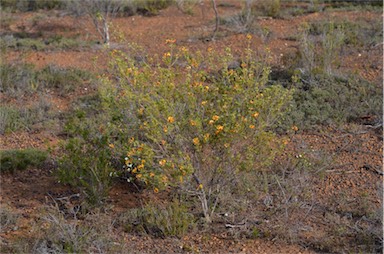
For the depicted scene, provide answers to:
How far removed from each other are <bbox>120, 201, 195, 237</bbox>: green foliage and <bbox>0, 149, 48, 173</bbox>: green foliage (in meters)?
1.54

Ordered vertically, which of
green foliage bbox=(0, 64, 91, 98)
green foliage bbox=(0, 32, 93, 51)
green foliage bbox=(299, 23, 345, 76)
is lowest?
green foliage bbox=(0, 64, 91, 98)

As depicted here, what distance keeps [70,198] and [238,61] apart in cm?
415

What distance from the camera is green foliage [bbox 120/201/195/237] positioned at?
508cm

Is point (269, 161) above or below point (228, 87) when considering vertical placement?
below

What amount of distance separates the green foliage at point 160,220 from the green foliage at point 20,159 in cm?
154

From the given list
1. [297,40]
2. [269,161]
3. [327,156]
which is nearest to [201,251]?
[269,161]

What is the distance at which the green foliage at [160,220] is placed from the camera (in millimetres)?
5078

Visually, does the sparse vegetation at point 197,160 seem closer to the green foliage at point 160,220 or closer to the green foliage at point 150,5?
the green foliage at point 160,220

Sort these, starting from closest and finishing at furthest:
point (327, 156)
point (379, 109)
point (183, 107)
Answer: point (183, 107)
point (327, 156)
point (379, 109)

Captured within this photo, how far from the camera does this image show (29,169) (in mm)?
6449

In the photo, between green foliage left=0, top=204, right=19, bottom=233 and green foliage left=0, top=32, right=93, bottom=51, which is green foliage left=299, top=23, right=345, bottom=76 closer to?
green foliage left=0, top=32, right=93, bottom=51

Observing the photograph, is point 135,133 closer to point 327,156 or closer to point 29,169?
point 29,169

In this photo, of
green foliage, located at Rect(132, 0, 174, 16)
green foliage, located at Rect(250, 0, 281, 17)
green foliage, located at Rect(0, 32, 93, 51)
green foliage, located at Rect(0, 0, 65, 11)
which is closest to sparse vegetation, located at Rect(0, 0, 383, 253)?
green foliage, located at Rect(0, 32, 93, 51)

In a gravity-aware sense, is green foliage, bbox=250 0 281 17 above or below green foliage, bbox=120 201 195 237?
above
